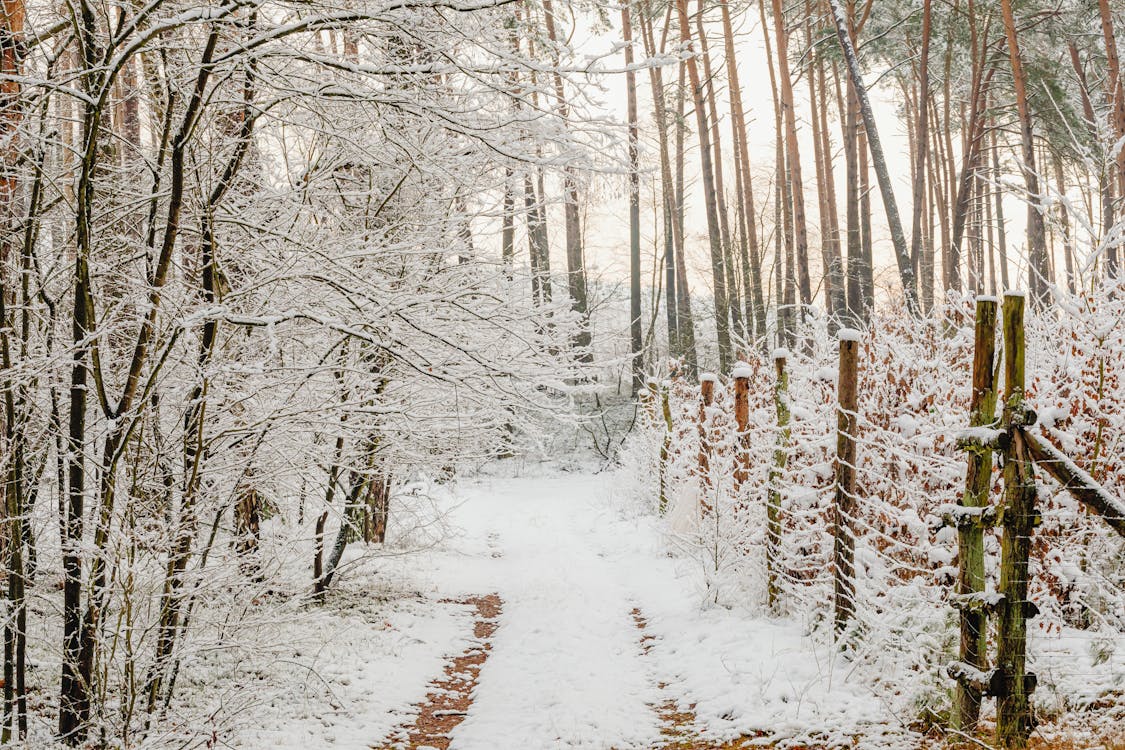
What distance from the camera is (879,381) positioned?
562 cm

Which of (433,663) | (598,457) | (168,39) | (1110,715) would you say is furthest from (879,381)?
(598,457)

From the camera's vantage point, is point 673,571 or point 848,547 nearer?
point 848,547

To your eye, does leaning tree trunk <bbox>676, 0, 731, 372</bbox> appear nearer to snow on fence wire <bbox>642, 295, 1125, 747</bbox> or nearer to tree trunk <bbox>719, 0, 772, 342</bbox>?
tree trunk <bbox>719, 0, 772, 342</bbox>

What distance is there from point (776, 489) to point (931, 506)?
1.43 meters

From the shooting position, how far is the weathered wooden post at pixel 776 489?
240 inches

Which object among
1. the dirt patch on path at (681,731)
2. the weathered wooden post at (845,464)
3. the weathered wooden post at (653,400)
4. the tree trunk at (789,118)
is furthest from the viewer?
the tree trunk at (789,118)

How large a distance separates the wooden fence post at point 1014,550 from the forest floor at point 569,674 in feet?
1.99

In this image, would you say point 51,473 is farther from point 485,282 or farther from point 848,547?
point 848,547

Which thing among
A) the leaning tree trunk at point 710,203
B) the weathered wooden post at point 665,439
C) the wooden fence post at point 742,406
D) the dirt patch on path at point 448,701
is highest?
the leaning tree trunk at point 710,203

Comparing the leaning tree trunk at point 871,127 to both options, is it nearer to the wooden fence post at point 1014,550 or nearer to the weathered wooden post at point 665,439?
the weathered wooden post at point 665,439

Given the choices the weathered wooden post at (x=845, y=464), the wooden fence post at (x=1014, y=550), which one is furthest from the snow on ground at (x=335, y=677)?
the wooden fence post at (x=1014, y=550)

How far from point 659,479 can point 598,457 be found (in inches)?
339

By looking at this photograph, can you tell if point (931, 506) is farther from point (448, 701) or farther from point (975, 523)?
point (448, 701)

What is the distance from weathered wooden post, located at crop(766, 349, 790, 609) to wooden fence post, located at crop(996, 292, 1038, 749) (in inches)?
101
